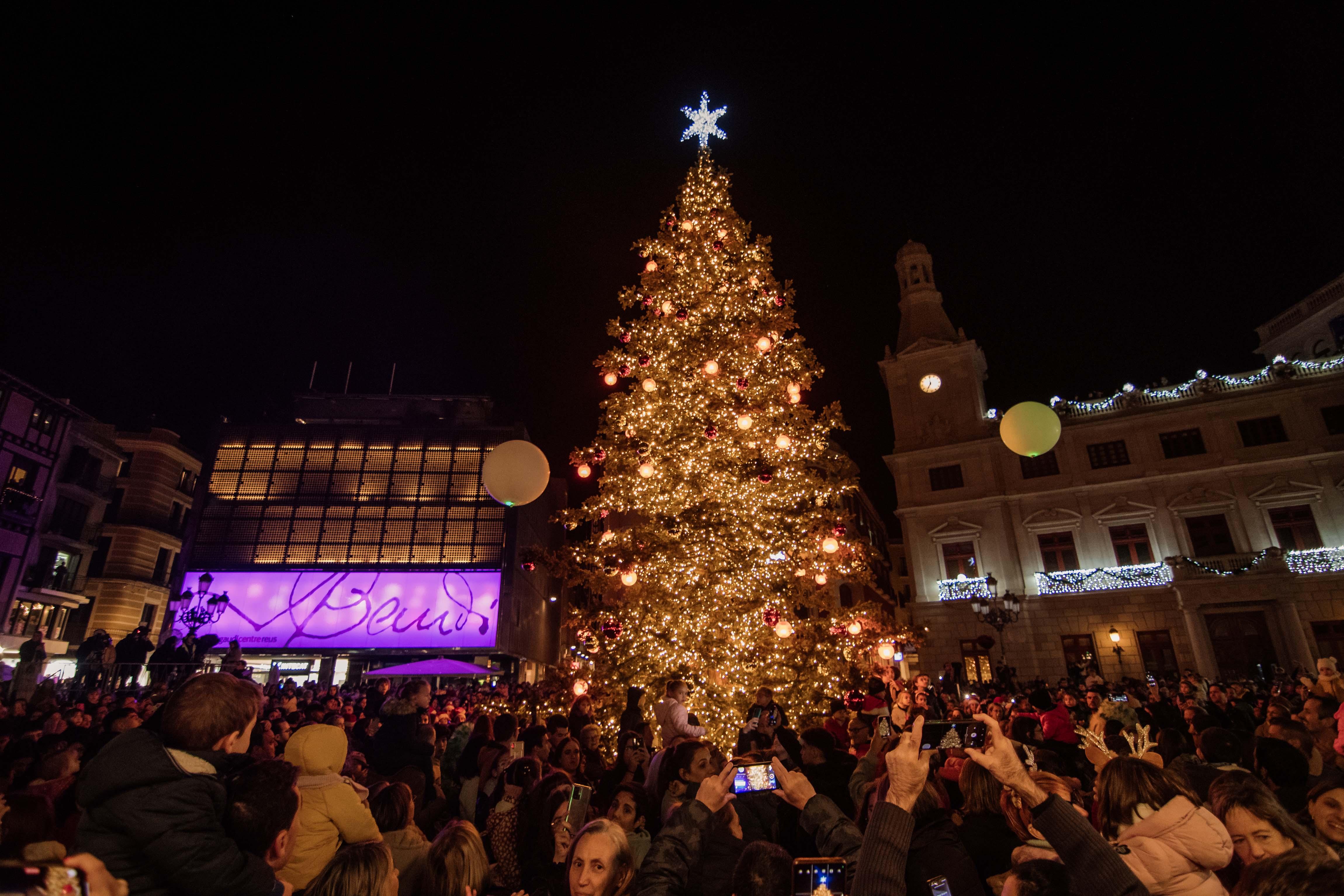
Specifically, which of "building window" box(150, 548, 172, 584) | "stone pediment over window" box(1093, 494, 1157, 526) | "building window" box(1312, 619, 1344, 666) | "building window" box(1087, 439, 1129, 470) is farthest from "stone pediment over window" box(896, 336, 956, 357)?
"building window" box(150, 548, 172, 584)

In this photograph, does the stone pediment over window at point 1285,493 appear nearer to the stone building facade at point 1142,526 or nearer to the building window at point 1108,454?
the stone building facade at point 1142,526

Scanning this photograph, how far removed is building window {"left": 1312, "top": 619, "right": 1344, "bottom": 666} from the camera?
23344 millimetres

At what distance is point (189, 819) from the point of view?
92.9 inches

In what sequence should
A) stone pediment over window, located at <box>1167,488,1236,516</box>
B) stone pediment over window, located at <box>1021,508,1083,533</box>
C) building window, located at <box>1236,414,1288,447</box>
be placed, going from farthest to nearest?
stone pediment over window, located at <box>1021,508,1083,533</box> < building window, located at <box>1236,414,1288,447</box> < stone pediment over window, located at <box>1167,488,1236,516</box>

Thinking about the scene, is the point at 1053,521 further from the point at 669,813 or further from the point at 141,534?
the point at 141,534

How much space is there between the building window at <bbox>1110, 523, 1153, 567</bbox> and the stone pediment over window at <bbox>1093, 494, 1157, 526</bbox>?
0.22 m

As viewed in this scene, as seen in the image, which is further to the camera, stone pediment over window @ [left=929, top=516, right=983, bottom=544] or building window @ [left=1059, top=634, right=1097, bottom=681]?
stone pediment over window @ [left=929, top=516, right=983, bottom=544]

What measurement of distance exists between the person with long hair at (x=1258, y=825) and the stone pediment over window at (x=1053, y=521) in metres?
30.2

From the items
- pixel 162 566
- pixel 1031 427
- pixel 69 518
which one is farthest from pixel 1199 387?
pixel 162 566

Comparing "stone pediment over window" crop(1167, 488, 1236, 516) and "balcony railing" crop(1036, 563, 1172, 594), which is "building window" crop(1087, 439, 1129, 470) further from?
"balcony railing" crop(1036, 563, 1172, 594)

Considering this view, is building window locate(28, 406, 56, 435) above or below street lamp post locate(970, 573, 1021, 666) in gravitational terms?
above

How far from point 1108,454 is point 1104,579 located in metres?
6.16

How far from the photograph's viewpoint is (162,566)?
36188 millimetres

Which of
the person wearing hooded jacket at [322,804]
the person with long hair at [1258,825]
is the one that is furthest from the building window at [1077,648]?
the person wearing hooded jacket at [322,804]
